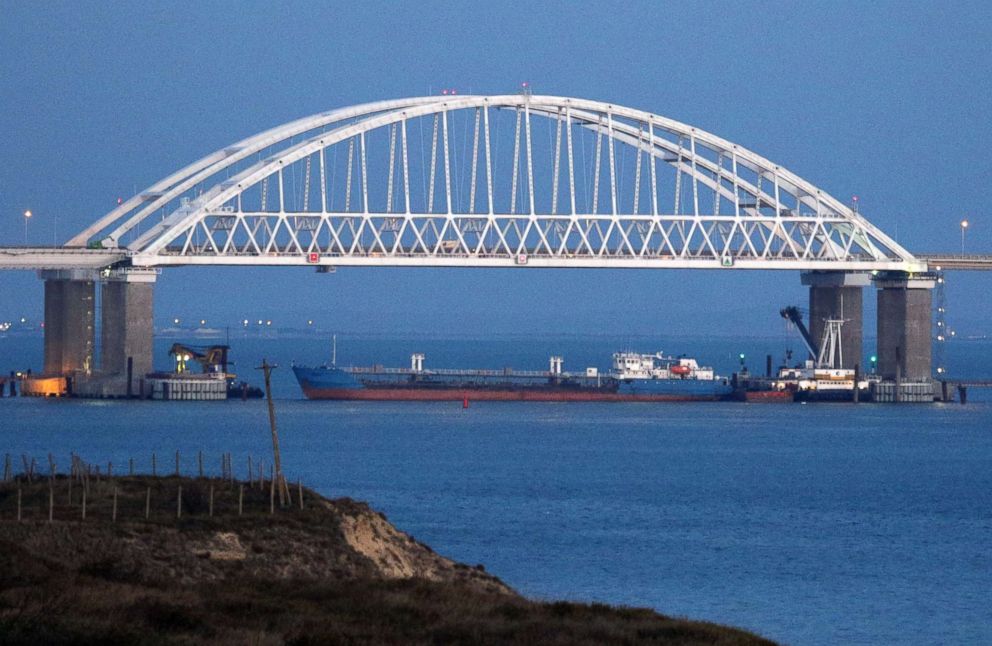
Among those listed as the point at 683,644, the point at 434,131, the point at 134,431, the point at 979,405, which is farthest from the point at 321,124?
the point at 683,644

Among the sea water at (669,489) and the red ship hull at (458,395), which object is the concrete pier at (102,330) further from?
the red ship hull at (458,395)

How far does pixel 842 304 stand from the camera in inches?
5118

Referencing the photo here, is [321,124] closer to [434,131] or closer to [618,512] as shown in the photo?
[434,131]

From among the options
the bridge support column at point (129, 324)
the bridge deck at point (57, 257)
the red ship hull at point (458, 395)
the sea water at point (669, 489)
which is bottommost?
the sea water at point (669, 489)

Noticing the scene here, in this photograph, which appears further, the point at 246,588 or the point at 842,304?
the point at 842,304

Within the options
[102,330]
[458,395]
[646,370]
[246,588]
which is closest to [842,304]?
[646,370]

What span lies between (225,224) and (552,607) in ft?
274

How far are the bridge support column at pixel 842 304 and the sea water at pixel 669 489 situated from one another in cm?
644

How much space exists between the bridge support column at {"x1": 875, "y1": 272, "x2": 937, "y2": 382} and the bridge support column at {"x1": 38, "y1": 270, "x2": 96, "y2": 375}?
48.5 m

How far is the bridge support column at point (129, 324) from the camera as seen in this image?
11506cm

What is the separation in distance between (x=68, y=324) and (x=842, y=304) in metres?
47.8

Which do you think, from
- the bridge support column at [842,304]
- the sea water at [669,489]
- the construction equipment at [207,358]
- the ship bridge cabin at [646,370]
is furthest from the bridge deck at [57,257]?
the bridge support column at [842,304]

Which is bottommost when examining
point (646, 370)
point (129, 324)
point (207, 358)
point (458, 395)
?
point (458, 395)

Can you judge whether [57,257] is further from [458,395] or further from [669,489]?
[669,489]
